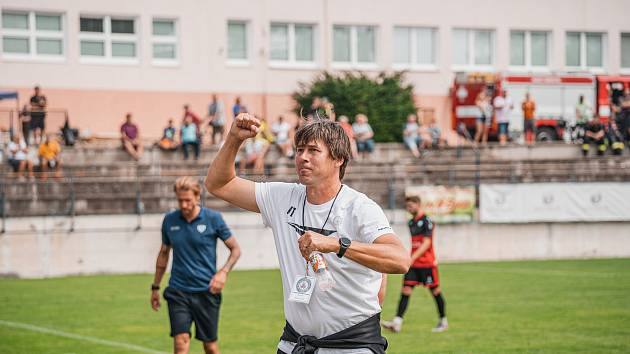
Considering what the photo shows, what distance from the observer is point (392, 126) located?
4212 centimetres

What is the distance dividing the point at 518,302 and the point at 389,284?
5708mm

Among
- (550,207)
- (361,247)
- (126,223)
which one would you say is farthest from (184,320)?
(550,207)

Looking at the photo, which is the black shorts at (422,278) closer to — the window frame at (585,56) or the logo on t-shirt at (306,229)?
the logo on t-shirt at (306,229)

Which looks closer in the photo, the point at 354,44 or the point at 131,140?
the point at 131,140

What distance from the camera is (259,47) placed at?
1750 inches

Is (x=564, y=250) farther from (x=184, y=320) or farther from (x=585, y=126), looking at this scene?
(x=184, y=320)

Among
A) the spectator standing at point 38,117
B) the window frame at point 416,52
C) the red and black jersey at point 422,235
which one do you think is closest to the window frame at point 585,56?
the window frame at point 416,52

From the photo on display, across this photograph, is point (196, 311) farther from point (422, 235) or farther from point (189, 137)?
point (189, 137)

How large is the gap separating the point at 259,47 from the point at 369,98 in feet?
16.2

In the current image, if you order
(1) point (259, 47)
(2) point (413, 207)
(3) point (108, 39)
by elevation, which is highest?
(3) point (108, 39)

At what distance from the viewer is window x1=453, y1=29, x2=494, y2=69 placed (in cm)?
4844

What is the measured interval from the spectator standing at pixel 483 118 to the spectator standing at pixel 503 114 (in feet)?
1.15

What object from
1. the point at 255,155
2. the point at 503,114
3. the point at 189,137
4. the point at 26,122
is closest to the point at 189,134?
the point at 189,137

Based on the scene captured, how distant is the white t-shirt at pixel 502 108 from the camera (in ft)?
126
